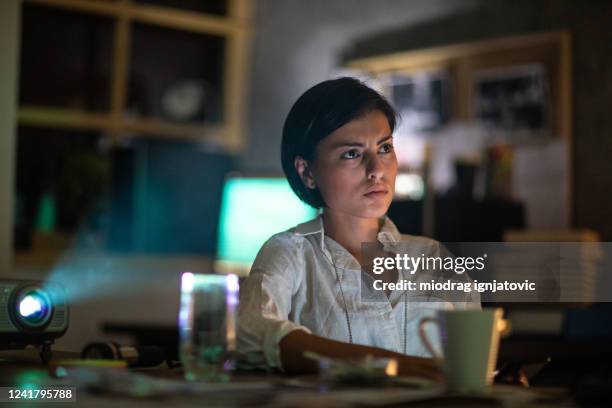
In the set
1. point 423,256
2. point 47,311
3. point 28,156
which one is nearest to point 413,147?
point 28,156

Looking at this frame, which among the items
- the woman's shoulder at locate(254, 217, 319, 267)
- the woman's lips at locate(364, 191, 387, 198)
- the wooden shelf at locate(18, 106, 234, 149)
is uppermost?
the wooden shelf at locate(18, 106, 234, 149)

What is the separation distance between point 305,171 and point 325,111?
14 cm

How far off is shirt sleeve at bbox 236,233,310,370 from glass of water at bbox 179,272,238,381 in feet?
0.43

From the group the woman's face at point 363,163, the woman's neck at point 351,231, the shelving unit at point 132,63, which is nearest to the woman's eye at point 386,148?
the woman's face at point 363,163

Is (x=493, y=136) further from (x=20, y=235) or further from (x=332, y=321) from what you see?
(x=332, y=321)

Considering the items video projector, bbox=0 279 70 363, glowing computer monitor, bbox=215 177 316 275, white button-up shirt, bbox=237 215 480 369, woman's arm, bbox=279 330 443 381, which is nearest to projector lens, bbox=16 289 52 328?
video projector, bbox=0 279 70 363

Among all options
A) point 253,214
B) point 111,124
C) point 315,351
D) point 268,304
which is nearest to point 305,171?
point 268,304

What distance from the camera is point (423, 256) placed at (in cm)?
146

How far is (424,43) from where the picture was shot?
380 cm

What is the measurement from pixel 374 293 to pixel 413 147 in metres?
2.41

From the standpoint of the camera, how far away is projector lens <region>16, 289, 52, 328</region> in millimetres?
1291

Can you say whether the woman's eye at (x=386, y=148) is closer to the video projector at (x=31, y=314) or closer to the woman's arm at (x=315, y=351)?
the woman's arm at (x=315, y=351)

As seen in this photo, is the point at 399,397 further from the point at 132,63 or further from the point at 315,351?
the point at 132,63

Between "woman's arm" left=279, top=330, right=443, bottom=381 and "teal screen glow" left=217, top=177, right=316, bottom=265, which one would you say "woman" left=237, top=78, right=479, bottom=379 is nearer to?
"woman's arm" left=279, top=330, right=443, bottom=381
